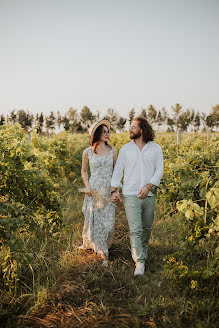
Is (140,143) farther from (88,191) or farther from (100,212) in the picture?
(100,212)

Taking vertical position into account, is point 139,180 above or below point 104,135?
below

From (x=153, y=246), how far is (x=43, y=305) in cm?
179

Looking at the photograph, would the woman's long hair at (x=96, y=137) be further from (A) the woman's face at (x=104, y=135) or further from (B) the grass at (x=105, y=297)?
(B) the grass at (x=105, y=297)

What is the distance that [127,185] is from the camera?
3055 mm

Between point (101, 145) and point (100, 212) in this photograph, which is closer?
point (100, 212)

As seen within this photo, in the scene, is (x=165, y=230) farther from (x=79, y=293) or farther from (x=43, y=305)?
(x=43, y=305)

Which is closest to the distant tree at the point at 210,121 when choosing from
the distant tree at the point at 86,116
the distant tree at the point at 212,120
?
the distant tree at the point at 212,120

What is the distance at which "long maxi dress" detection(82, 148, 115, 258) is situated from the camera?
3.41 metres

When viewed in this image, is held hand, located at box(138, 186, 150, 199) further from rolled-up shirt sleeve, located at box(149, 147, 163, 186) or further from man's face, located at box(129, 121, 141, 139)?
man's face, located at box(129, 121, 141, 139)

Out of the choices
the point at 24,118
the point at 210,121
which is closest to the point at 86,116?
the point at 24,118

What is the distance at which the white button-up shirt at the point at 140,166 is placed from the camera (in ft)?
9.86

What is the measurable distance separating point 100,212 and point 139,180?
29.2 inches

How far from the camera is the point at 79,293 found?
2486 mm

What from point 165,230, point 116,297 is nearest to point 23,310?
point 116,297
